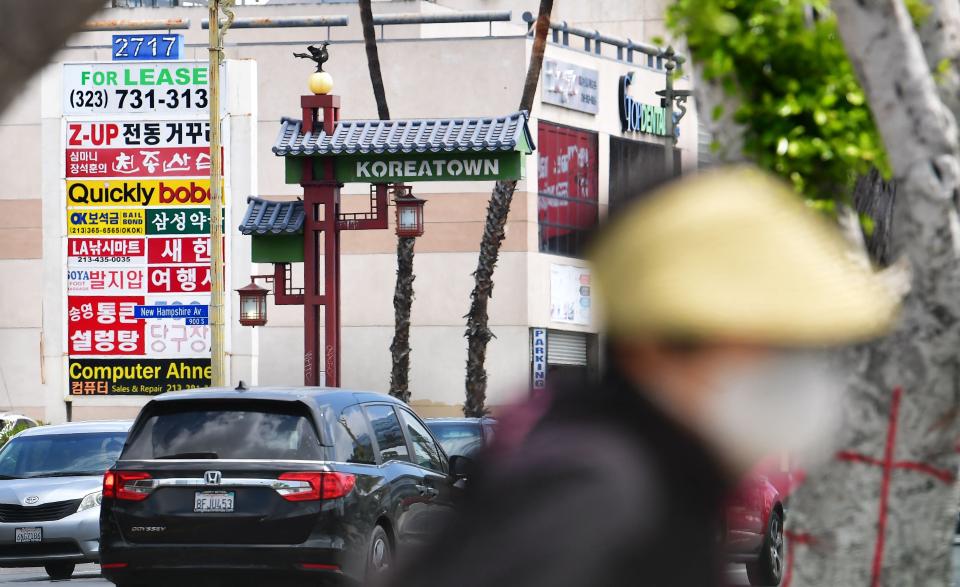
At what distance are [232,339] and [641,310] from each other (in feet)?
124

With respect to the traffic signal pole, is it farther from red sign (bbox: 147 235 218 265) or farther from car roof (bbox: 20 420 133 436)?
red sign (bbox: 147 235 218 265)

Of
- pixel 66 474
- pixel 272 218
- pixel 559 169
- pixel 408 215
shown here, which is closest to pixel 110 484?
pixel 66 474

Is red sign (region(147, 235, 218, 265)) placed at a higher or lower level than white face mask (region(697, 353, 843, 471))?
higher

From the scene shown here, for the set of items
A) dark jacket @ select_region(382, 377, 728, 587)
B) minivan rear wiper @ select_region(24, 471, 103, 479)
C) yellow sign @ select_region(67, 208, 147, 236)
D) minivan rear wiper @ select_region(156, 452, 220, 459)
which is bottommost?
minivan rear wiper @ select_region(24, 471, 103, 479)

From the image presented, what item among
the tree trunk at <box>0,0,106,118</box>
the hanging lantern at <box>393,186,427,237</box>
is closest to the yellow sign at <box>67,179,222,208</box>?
the hanging lantern at <box>393,186,427,237</box>

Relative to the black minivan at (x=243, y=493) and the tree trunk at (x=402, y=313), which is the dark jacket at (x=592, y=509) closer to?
the black minivan at (x=243, y=493)

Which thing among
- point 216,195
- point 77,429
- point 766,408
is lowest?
point 77,429

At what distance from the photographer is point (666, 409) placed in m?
2.01

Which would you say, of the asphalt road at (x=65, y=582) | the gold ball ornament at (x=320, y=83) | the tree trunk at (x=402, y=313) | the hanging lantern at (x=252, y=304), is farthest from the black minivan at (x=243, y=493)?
the tree trunk at (x=402, y=313)

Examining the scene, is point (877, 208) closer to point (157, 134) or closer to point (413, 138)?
point (413, 138)

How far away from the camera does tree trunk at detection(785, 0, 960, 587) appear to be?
5.42 meters

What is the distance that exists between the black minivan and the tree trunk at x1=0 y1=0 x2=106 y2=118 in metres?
9.23

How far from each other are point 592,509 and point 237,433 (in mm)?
10057

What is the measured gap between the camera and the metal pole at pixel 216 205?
26750 millimetres
